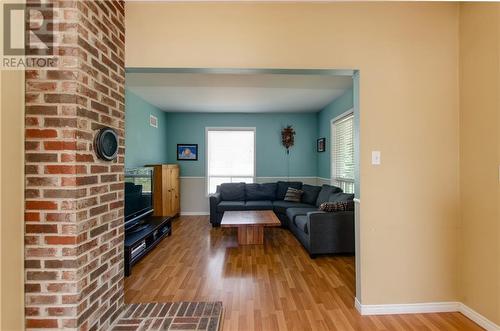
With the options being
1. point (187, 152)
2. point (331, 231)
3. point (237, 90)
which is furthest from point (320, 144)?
point (187, 152)

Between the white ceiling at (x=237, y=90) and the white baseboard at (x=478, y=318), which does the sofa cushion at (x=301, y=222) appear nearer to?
the white baseboard at (x=478, y=318)

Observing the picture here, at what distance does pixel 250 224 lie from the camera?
142 inches

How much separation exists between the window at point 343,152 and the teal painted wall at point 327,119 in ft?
0.58

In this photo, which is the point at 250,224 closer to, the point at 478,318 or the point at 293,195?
the point at 293,195

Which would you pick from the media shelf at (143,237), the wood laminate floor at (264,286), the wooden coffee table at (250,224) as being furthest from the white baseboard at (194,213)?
the wooden coffee table at (250,224)

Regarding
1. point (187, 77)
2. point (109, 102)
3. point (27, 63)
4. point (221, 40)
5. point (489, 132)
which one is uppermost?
point (187, 77)

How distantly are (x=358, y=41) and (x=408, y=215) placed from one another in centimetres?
159

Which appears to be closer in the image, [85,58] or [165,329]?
[85,58]

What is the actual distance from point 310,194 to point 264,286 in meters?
2.89

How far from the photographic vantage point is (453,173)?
2.20 metres

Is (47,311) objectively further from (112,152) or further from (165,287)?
(165,287)

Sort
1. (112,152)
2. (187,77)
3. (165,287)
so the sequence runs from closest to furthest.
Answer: (112,152), (165,287), (187,77)

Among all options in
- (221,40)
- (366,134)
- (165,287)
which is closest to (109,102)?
(221,40)

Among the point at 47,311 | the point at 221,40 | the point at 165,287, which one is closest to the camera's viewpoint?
the point at 47,311
